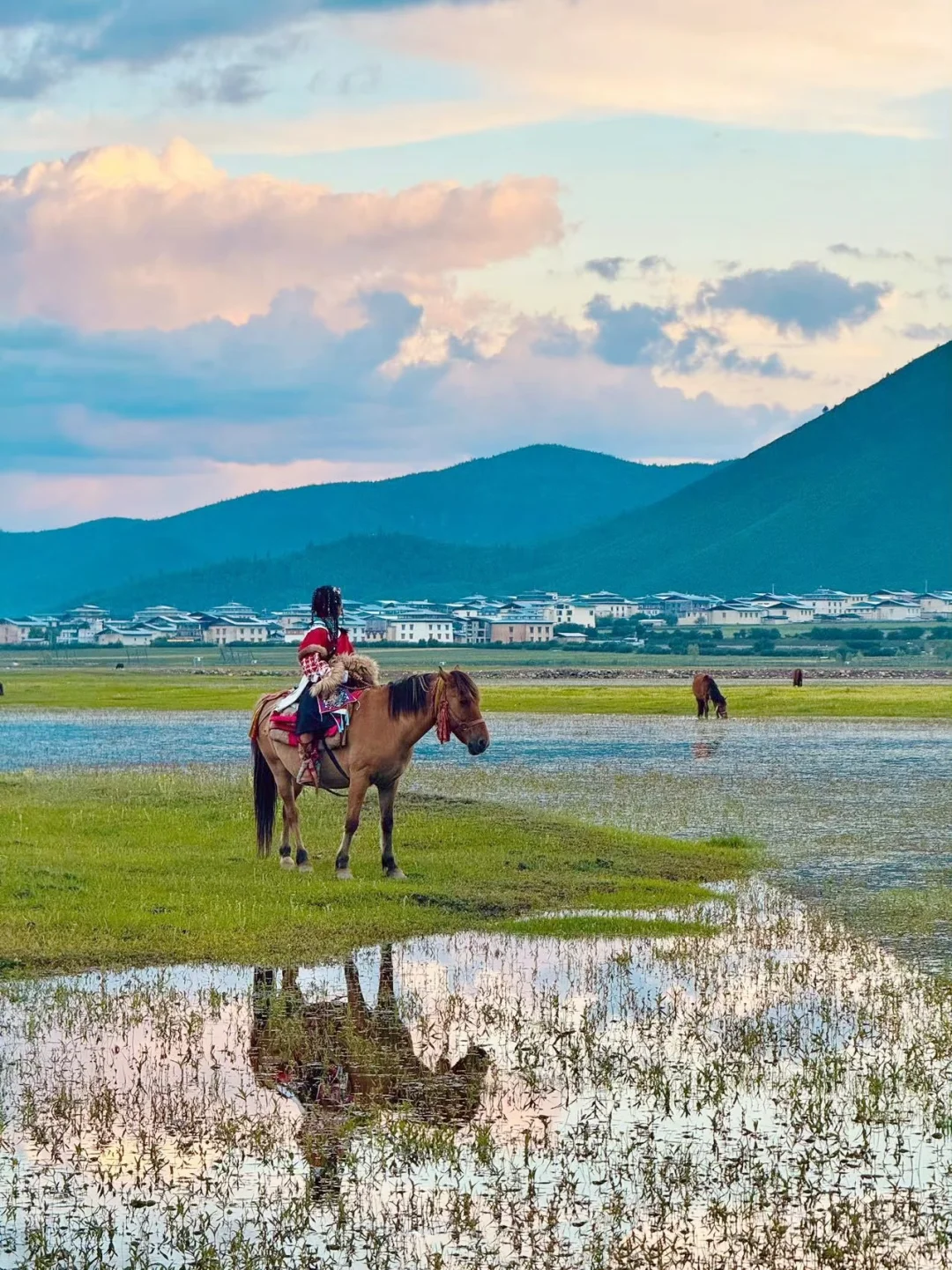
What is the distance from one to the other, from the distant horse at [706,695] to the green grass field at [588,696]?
1918 mm

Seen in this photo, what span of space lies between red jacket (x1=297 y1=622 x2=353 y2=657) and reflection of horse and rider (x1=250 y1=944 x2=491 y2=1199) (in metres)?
5.57

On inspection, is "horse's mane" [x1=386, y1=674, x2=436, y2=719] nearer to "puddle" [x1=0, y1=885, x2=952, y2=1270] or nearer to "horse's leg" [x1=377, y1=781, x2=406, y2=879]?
"horse's leg" [x1=377, y1=781, x2=406, y2=879]

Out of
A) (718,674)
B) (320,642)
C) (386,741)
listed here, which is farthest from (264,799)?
(718,674)

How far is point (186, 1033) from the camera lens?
11.9 meters

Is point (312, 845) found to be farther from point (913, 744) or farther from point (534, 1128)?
point (913, 744)

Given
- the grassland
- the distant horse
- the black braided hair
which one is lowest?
the grassland

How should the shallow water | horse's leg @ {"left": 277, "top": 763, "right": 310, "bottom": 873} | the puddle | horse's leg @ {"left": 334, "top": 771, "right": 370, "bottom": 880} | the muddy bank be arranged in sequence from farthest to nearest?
the muddy bank → the shallow water → horse's leg @ {"left": 277, "top": 763, "right": 310, "bottom": 873} → horse's leg @ {"left": 334, "top": 771, "right": 370, "bottom": 880} → the puddle

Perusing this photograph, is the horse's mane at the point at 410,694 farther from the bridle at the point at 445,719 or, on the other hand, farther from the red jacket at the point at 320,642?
the red jacket at the point at 320,642

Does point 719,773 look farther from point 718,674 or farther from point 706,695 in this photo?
point 718,674

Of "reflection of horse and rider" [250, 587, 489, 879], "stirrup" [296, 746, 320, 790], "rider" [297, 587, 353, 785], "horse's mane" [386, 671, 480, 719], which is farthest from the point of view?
"stirrup" [296, 746, 320, 790]

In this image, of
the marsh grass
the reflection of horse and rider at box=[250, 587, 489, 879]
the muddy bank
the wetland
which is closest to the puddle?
the wetland

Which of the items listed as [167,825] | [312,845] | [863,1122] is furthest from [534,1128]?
[167,825]

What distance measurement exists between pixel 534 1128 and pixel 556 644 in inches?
6748

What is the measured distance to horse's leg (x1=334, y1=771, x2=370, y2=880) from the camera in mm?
18000
